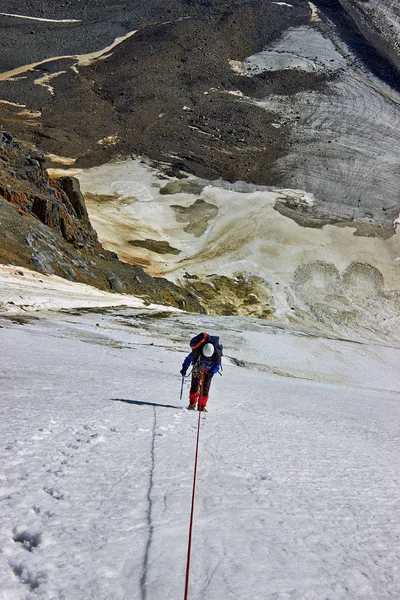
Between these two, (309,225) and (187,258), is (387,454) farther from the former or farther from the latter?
(309,225)

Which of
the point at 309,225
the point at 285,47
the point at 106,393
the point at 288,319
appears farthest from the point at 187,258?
the point at 285,47

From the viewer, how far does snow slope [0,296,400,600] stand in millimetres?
2621

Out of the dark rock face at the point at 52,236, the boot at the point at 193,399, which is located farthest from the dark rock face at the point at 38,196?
the boot at the point at 193,399

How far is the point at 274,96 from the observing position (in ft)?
234

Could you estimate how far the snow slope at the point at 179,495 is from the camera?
2621 millimetres

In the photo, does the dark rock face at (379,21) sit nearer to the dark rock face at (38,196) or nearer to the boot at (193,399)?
the dark rock face at (38,196)

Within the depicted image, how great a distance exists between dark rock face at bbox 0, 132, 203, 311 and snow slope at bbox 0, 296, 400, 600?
13.3 m

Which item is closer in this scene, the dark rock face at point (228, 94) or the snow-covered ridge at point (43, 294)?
the snow-covered ridge at point (43, 294)

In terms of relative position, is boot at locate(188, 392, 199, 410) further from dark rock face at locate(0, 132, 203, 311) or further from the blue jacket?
dark rock face at locate(0, 132, 203, 311)

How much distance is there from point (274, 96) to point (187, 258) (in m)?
40.4

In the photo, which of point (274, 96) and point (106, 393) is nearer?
point (106, 393)

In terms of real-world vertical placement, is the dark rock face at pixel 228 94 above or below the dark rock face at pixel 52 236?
above

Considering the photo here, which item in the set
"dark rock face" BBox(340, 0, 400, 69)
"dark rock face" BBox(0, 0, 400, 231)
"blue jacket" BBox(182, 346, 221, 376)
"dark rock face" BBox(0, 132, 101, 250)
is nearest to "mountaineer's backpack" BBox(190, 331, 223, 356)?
"blue jacket" BBox(182, 346, 221, 376)

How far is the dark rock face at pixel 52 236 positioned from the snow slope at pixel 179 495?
13.3m
